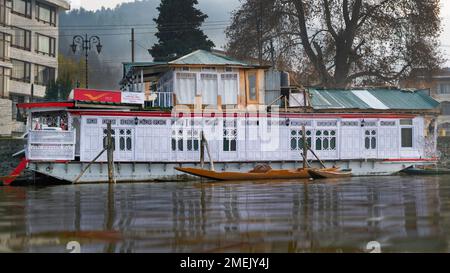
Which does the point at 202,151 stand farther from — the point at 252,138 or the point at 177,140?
the point at 252,138

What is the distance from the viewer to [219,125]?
32.3 metres

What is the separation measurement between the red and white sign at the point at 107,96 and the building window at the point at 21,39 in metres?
29.0

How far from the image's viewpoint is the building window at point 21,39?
55.8 metres

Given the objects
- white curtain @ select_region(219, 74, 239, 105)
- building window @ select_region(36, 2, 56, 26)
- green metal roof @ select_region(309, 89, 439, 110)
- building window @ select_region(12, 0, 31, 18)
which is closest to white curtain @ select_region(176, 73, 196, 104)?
white curtain @ select_region(219, 74, 239, 105)

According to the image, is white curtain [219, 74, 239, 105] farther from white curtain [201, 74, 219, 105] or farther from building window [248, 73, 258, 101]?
building window [248, 73, 258, 101]

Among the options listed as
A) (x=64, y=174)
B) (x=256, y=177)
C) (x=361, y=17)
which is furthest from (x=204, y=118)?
(x=361, y=17)

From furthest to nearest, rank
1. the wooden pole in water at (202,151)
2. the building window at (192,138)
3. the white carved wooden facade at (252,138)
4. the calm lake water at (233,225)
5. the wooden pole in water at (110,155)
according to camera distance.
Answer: the building window at (192,138) → the white carved wooden facade at (252,138) → the wooden pole in water at (202,151) → the wooden pole in water at (110,155) → the calm lake water at (233,225)

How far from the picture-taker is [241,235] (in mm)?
9852

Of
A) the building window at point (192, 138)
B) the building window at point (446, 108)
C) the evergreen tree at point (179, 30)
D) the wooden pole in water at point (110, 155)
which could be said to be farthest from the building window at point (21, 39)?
the building window at point (446, 108)

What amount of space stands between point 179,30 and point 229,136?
26425 mm

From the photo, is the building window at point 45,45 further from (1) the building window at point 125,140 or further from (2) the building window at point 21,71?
(1) the building window at point 125,140

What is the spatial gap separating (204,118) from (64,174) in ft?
25.2

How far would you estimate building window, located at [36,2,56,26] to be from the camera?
196 ft
